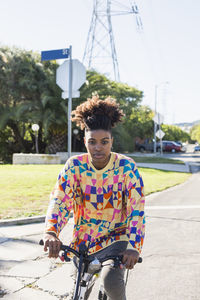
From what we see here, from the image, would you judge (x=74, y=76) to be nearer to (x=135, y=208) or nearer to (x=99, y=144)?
(x=99, y=144)

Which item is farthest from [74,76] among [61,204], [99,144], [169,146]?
[169,146]

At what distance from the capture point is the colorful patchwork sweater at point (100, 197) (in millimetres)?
2031

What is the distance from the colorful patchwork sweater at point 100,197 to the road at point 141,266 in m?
1.33

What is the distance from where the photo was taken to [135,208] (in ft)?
6.57

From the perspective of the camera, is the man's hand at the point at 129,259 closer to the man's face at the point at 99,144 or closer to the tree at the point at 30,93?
the man's face at the point at 99,144

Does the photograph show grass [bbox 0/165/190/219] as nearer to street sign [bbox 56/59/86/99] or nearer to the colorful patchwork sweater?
street sign [bbox 56/59/86/99]

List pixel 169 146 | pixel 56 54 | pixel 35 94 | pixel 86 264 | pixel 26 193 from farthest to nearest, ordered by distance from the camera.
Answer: pixel 169 146 → pixel 35 94 → pixel 26 193 → pixel 56 54 → pixel 86 264

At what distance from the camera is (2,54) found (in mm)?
22734

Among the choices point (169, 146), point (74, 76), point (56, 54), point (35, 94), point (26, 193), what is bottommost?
point (26, 193)

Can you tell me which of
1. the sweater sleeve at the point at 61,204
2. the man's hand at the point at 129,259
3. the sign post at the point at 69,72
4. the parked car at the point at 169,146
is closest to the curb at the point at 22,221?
the sign post at the point at 69,72

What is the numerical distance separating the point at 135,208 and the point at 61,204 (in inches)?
18.0

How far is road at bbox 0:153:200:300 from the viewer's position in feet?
10.5

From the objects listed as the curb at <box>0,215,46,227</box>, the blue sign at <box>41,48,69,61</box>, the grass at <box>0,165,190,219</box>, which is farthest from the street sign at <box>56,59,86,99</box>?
the curb at <box>0,215,46,227</box>

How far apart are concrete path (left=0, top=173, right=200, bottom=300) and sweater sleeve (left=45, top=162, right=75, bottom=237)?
142 cm
